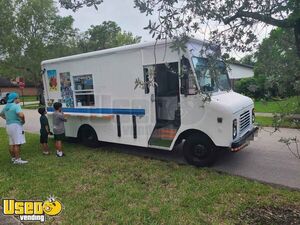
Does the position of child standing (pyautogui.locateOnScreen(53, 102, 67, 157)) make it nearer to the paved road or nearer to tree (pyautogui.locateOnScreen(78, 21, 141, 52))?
the paved road

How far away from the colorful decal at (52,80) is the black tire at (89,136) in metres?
1.58

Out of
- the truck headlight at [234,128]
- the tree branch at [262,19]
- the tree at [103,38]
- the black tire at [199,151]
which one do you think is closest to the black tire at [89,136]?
the black tire at [199,151]

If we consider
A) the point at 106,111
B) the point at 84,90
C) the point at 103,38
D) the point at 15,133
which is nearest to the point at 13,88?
the point at 103,38

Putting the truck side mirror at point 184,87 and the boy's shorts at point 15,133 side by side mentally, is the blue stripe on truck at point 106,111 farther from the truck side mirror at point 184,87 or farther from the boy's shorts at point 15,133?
the boy's shorts at point 15,133

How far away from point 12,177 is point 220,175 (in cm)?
442

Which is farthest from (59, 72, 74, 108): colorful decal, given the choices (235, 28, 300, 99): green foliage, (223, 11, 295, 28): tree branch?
(235, 28, 300, 99): green foliage

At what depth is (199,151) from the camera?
6.39m

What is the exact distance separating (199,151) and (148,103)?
166 centimetres

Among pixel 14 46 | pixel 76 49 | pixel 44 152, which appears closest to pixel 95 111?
pixel 44 152

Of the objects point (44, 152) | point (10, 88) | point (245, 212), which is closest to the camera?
point (245, 212)

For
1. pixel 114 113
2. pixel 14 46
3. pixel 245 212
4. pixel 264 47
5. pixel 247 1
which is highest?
pixel 14 46

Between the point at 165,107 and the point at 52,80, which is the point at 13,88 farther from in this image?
the point at 165,107

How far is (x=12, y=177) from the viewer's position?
20.3ft

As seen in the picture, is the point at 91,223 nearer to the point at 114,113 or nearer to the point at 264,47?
the point at 264,47
